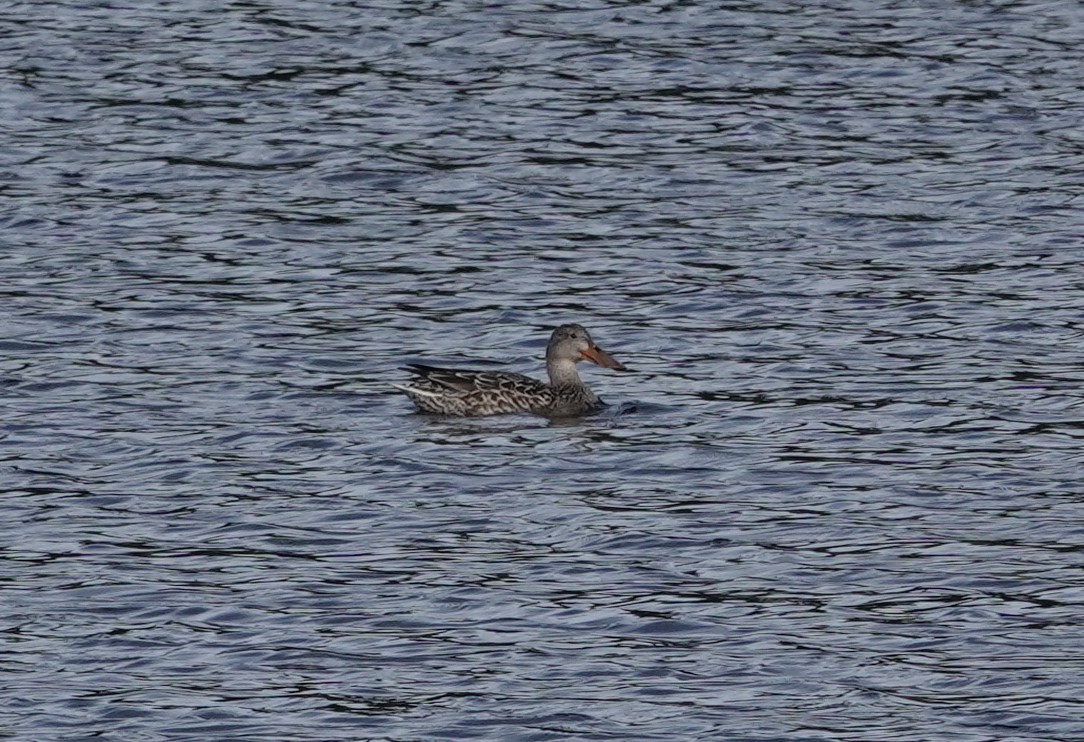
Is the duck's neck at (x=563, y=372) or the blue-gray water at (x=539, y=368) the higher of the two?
the blue-gray water at (x=539, y=368)

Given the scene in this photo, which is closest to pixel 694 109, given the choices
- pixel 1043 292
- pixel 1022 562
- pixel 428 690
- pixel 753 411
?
pixel 1043 292

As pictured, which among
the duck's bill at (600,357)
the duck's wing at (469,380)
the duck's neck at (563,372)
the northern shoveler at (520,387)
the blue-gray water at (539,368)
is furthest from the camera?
the duck's neck at (563,372)

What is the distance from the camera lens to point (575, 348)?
20297 mm

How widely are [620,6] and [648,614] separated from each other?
66.8ft

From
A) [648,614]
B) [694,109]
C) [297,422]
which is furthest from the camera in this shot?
[694,109]

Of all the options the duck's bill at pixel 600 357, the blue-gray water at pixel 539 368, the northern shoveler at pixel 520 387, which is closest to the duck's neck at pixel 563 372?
the northern shoveler at pixel 520 387

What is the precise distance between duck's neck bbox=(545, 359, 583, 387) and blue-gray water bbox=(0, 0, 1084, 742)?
0.51m

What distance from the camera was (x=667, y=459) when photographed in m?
18.0

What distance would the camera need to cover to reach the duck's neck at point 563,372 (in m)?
20.4

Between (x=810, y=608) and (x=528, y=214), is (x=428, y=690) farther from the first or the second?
(x=528, y=214)

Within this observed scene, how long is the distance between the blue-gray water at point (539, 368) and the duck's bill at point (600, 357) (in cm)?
44

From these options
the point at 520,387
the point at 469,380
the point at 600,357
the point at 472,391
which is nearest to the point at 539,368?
the point at 600,357

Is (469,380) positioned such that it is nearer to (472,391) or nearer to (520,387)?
(472,391)

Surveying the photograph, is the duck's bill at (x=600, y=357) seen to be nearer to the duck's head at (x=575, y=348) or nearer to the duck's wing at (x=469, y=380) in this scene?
the duck's head at (x=575, y=348)
